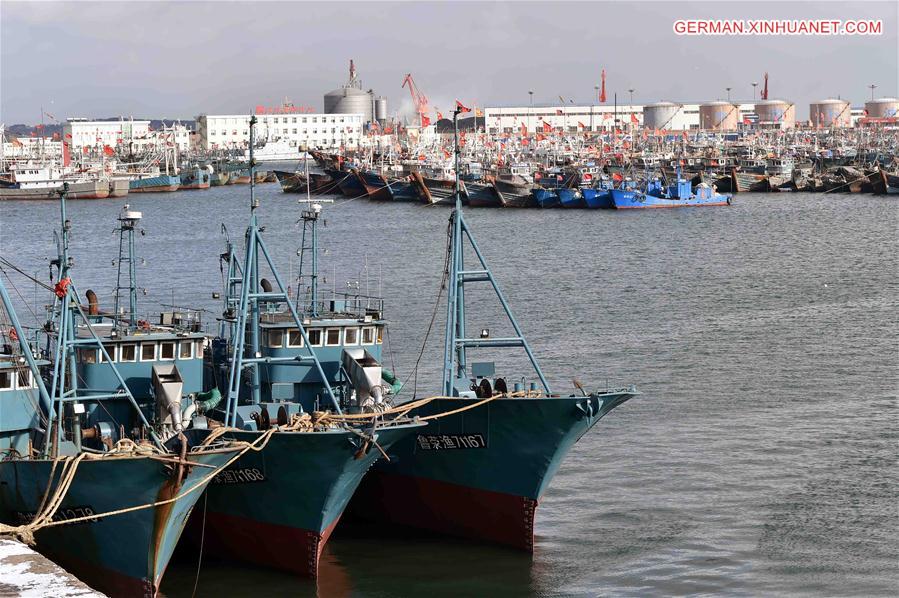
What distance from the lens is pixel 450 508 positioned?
879 inches

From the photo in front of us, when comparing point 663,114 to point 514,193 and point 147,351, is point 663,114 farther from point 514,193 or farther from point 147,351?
point 147,351

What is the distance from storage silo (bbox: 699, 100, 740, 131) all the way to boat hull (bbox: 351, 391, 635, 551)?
163342 mm

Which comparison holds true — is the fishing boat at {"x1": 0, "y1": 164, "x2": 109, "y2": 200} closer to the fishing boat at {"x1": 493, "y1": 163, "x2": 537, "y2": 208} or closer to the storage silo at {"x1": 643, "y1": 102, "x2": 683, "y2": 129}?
the fishing boat at {"x1": 493, "y1": 163, "x2": 537, "y2": 208}

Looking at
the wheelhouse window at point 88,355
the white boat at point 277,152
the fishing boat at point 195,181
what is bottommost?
the wheelhouse window at point 88,355

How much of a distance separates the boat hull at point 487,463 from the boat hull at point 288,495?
129 cm

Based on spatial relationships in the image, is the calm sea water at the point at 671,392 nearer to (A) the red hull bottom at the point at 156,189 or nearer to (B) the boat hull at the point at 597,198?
(B) the boat hull at the point at 597,198

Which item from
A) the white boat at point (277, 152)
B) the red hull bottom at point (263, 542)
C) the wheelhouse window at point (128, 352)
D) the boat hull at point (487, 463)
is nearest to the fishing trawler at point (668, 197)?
the boat hull at point (487, 463)

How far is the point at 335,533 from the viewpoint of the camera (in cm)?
2280

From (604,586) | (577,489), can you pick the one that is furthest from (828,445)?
(604,586)

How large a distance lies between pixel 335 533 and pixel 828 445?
33.3 feet

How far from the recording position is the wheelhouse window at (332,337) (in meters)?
23.4

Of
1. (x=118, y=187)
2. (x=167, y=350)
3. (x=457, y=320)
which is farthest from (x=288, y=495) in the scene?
(x=118, y=187)

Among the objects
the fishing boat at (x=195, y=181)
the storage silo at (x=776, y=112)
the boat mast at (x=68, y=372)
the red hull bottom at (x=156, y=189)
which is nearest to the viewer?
the boat mast at (x=68, y=372)

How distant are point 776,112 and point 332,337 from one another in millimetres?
172692
